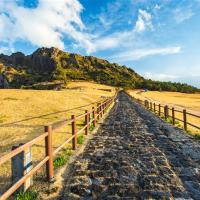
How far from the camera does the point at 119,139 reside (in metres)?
13.0

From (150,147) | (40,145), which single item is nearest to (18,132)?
(40,145)

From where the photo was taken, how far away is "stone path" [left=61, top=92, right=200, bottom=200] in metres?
6.32

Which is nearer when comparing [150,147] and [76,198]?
[76,198]

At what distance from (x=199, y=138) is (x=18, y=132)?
9.16 m

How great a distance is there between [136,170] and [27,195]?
125 inches

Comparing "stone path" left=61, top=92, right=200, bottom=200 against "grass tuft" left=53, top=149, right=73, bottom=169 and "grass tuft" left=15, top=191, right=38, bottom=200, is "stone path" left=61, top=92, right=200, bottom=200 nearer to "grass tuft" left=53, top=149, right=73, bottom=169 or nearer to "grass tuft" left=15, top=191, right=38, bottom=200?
"grass tuft" left=53, top=149, right=73, bottom=169

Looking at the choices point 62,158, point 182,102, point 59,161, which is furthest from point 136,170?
point 182,102

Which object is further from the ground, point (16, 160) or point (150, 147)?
point (16, 160)

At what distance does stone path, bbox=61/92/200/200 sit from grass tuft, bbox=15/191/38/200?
0.63 m

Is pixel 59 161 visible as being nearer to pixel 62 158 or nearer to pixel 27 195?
pixel 62 158

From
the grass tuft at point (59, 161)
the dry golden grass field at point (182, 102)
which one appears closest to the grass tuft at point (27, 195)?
the grass tuft at point (59, 161)

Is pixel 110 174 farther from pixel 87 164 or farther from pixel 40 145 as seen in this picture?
pixel 40 145

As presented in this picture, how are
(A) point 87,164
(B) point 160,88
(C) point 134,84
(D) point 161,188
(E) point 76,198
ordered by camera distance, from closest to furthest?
(E) point 76,198 < (D) point 161,188 < (A) point 87,164 < (B) point 160,88 < (C) point 134,84

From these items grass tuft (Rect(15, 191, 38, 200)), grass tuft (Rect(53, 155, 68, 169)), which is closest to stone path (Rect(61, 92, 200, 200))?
grass tuft (Rect(53, 155, 68, 169))
